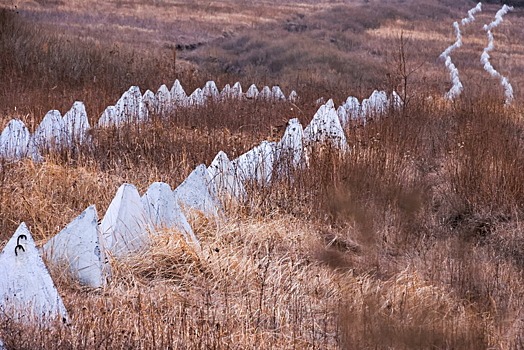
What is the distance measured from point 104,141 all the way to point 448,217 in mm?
3658

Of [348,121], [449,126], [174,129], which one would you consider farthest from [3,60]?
[449,126]

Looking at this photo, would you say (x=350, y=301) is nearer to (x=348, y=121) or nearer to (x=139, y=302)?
(x=139, y=302)

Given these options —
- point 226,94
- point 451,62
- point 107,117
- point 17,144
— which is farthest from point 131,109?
point 451,62

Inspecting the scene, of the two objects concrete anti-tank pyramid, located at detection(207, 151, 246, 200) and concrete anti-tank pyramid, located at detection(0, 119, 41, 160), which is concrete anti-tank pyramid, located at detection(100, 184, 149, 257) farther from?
concrete anti-tank pyramid, located at detection(0, 119, 41, 160)

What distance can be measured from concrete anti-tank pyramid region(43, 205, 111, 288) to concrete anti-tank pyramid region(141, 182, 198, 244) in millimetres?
664

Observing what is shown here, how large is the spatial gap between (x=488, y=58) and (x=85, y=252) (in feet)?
73.8

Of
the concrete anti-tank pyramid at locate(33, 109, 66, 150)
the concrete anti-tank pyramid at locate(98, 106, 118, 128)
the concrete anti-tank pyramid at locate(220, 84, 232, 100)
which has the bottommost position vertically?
the concrete anti-tank pyramid at locate(220, 84, 232, 100)

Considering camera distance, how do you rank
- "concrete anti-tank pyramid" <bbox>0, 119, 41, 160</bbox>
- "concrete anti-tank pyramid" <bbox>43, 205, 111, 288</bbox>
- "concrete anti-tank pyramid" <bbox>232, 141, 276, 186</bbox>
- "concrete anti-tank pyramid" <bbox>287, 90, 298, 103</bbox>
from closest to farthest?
"concrete anti-tank pyramid" <bbox>43, 205, 111, 288</bbox>, "concrete anti-tank pyramid" <bbox>232, 141, 276, 186</bbox>, "concrete anti-tank pyramid" <bbox>0, 119, 41, 160</bbox>, "concrete anti-tank pyramid" <bbox>287, 90, 298, 103</bbox>

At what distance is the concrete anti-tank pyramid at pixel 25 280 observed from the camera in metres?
4.07

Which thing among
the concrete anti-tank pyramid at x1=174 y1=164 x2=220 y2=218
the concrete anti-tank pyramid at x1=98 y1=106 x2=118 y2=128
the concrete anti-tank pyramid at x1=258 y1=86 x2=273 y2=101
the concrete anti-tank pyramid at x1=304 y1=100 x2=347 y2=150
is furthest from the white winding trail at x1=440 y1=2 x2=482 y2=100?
the concrete anti-tank pyramid at x1=174 y1=164 x2=220 y2=218

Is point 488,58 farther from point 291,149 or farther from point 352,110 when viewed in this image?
point 291,149

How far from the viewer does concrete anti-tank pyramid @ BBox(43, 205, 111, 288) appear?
465 centimetres

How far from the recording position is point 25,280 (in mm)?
4133

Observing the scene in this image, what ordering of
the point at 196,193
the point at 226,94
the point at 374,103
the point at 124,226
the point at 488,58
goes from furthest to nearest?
the point at 488,58 → the point at 226,94 → the point at 374,103 → the point at 196,193 → the point at 124,226
